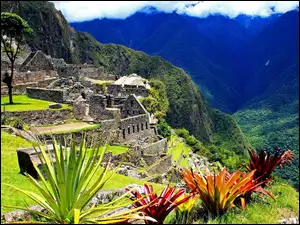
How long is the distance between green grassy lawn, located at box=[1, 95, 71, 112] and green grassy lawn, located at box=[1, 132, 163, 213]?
592 cm

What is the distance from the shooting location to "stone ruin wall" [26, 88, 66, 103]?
86.9ft

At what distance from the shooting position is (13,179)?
11141 millimetres

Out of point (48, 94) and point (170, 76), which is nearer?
point (48, 94)

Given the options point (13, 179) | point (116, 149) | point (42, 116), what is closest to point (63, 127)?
point (42, 116)

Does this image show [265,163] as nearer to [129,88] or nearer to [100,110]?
[100,110]

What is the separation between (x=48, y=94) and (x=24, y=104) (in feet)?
9.99

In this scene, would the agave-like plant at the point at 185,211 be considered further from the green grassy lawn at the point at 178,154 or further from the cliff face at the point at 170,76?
the cliff face at the point at 170,76

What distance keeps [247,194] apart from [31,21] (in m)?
186

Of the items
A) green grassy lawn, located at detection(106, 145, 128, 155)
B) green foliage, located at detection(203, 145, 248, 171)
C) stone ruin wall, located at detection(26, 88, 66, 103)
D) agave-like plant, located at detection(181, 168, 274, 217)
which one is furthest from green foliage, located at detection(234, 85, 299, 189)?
agave-like plant, located at detection(181, 168, 274, 217)

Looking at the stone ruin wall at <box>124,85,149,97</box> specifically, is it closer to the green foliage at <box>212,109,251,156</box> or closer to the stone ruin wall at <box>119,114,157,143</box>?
the stone ruin wall at <box>119,114,157,143</box>

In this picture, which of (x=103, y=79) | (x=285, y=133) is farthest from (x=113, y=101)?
(x=285, y=133)

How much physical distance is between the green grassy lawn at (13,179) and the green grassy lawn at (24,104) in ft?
19.4

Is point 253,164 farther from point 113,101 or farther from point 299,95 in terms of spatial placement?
point 299,95

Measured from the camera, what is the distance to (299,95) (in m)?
154
